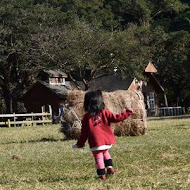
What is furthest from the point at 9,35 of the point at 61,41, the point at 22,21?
the point at 61,41

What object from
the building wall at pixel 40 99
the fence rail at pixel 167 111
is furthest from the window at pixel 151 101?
the building wall at pixel 40 99

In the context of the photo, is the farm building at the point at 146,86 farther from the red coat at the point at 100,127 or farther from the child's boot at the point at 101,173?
the child's boot at the point at 101,173

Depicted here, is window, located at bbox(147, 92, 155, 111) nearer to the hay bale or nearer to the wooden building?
the wooden building

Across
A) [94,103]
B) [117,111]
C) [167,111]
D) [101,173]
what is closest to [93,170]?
[101,173]

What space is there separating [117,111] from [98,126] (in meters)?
10.5

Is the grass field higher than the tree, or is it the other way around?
the tree

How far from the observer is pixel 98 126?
8.07m

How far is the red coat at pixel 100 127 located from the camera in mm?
7988

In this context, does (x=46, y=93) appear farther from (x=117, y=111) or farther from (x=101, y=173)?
(x=101, y=173)

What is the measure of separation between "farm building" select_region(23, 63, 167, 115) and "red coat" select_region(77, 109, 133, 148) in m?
48.8

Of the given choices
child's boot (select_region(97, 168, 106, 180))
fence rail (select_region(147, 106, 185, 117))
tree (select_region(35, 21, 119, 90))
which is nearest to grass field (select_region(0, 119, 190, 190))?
child's boot (select_region(97, 168, 106, 180))

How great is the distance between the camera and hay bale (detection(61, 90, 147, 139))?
18391 mm

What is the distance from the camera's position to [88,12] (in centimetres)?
7688

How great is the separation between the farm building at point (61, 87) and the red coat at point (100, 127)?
160 feet
